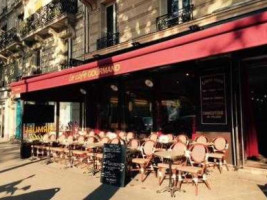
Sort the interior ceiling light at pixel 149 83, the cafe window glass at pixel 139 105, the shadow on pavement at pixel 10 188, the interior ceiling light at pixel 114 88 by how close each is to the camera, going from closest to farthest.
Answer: the shadow on pavement at pixel 10 188 < the interior ceiling light at pixel 149 83 < the cafe window glass at pixel 139 105 < the interior ceiling light at pixel 114 88

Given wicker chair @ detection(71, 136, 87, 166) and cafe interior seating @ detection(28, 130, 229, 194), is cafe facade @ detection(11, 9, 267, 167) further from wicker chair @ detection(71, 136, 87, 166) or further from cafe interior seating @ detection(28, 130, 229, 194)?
wicker chair @ detection(71, 136, 87, 166)

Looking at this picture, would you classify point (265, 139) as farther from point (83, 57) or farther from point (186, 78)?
point (83, 57)

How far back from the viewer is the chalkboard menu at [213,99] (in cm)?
980

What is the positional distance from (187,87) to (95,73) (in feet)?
10.8

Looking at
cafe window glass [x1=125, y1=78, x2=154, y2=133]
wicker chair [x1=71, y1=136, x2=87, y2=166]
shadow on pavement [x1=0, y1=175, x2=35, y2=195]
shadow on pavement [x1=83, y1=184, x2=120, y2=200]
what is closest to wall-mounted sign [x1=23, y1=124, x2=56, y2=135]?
cafe window glass [x1=125, y1=78, x2=154, y2=133]

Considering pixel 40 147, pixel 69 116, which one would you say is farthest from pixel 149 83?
pixel 69 116

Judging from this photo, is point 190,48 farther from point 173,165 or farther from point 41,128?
point 41,128

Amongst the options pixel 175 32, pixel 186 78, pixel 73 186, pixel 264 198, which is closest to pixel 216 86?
pixel 186 78

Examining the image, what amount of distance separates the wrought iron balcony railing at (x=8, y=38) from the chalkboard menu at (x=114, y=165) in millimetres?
18174

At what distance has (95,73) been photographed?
372 inches

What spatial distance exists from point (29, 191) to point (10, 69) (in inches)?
807

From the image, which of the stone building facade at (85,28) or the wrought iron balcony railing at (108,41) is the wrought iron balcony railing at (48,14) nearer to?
the stone building facade at (85,28)

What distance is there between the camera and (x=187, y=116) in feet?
37.4

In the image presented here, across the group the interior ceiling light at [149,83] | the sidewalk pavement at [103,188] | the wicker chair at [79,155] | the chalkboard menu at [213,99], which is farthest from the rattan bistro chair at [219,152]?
the wicker chair at [79,155]
